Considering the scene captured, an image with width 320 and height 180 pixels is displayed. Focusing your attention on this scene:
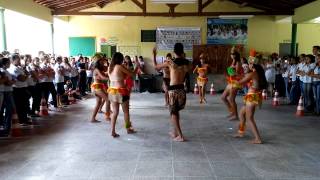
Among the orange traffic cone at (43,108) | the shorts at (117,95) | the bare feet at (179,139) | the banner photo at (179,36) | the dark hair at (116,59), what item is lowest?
the bare feet at (179,139)

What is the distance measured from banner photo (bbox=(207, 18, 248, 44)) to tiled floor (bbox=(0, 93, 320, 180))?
7667 millimetres

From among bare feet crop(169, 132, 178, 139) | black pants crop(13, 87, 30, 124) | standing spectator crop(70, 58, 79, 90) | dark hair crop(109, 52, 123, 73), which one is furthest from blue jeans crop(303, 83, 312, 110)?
standing spectator crop(70, 58, 79, 90)

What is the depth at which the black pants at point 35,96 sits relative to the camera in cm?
824

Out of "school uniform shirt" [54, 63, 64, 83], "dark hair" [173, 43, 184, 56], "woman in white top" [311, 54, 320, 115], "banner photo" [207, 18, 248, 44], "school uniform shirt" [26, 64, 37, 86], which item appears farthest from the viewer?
"banner photo" [207, 18, 248, 44]

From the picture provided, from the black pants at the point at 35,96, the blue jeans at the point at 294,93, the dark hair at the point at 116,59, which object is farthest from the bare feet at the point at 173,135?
the blue jeans at the point at 294,93

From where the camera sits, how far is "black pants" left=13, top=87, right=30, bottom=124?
7.23m

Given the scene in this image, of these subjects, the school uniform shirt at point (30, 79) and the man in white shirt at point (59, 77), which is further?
the man in white shirt at point (59, 77)

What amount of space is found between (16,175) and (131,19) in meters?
11.9

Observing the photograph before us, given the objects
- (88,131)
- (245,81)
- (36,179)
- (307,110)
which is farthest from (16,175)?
(307,110)

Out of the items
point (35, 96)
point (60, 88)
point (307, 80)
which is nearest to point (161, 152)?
point (35, 96)

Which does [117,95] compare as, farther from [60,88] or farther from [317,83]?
[317,83]

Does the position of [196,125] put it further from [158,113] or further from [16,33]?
[16,33]

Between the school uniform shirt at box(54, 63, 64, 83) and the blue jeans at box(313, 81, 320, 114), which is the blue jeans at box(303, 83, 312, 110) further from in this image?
the school uniform shirt at box(54, 63, 64, 83)

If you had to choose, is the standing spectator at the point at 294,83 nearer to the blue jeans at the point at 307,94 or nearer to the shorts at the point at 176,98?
the blue jeans at the point at 307,94
